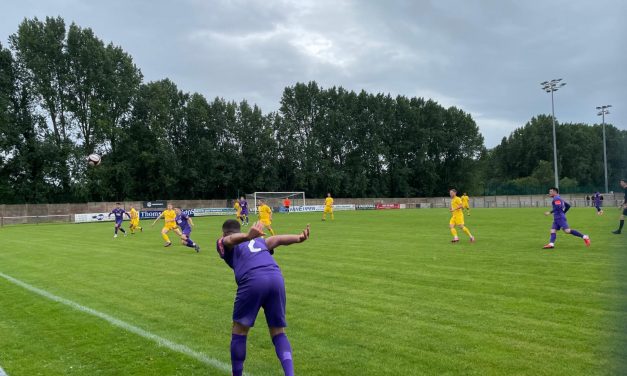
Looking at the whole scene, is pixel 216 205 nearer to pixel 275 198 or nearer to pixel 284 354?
pixel 275 198

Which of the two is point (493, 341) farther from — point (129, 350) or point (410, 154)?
point (410, 154)

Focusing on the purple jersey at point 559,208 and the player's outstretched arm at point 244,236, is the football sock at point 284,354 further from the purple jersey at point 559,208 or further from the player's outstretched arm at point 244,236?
the purple jersey at point 559,208

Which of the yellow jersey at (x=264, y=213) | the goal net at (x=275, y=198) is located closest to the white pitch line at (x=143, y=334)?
the yellow jersey at (x=264, y=213)

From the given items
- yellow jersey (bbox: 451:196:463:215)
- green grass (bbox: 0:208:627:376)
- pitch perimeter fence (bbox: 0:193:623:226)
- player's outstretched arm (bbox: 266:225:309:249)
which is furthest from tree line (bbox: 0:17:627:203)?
player's outstretched arm (bbox: 266:225:309:249)

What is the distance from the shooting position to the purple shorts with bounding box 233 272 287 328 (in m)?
4.57

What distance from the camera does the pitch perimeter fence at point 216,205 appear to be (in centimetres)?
4534

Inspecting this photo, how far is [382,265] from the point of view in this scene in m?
12.1

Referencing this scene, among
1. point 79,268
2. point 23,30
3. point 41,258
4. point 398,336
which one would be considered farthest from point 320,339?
point 23,30

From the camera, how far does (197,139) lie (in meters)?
64.6

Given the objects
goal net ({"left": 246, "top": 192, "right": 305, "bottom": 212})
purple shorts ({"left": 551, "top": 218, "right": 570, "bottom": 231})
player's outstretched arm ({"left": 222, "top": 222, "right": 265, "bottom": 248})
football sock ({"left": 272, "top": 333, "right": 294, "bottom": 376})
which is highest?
goal net ({"left": 246, "top": 192, "right": 305, "bottom": 212})

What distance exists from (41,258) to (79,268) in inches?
145

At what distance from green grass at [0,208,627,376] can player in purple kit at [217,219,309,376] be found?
24.9 inches

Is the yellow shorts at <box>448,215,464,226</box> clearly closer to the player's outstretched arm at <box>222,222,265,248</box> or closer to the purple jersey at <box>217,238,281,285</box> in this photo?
the purple jersey at <box>217,238,281,285</box>

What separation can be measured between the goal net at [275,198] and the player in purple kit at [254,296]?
2029 inches
